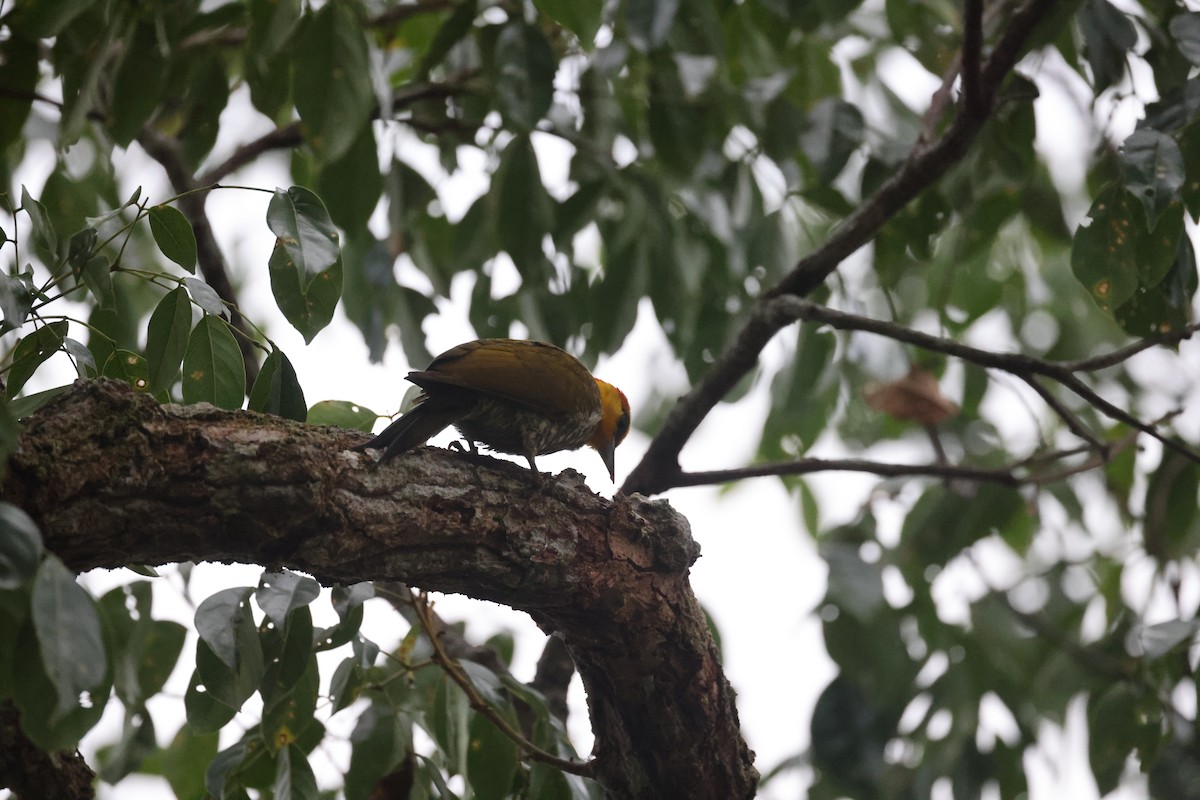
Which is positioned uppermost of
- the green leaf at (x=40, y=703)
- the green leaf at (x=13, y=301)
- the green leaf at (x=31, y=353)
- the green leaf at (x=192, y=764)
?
the green leaf at (x=31, y=353)

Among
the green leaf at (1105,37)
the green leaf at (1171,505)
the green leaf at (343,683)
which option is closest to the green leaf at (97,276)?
the green leaf at (343,683)

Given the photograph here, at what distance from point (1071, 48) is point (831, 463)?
70.8 inches

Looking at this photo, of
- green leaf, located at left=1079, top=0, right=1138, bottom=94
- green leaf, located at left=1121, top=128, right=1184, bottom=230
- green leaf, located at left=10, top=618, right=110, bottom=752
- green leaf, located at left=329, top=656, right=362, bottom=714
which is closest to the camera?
green leaf, located at left=10, top=618, right=110, bottom=752

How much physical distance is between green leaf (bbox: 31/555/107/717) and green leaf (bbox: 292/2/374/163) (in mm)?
1738

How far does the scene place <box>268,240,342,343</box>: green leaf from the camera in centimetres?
218

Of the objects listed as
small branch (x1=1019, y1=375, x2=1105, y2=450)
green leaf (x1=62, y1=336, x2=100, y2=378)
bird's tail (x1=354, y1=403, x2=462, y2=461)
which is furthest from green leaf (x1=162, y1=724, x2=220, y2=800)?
small branch (x1=1019, y1=375, x2=1105, y2=450)

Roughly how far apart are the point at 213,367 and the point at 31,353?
0.35 metres

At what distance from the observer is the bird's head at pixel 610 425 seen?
4199 millimetres

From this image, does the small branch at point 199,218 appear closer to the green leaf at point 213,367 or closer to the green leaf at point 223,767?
the green leaf at point 213,367

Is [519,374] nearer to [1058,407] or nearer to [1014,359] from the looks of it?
[1014,359]

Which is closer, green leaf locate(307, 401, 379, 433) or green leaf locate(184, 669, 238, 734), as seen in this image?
green leaf locate(184, 669, 238, 734)

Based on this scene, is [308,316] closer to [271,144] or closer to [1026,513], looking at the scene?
[271,144]

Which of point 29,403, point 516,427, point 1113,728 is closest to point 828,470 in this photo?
point 516,427

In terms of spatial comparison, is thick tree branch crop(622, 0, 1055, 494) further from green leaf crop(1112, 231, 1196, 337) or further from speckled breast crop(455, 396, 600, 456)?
green leaf crop(1112, 231, 1196, 337)
